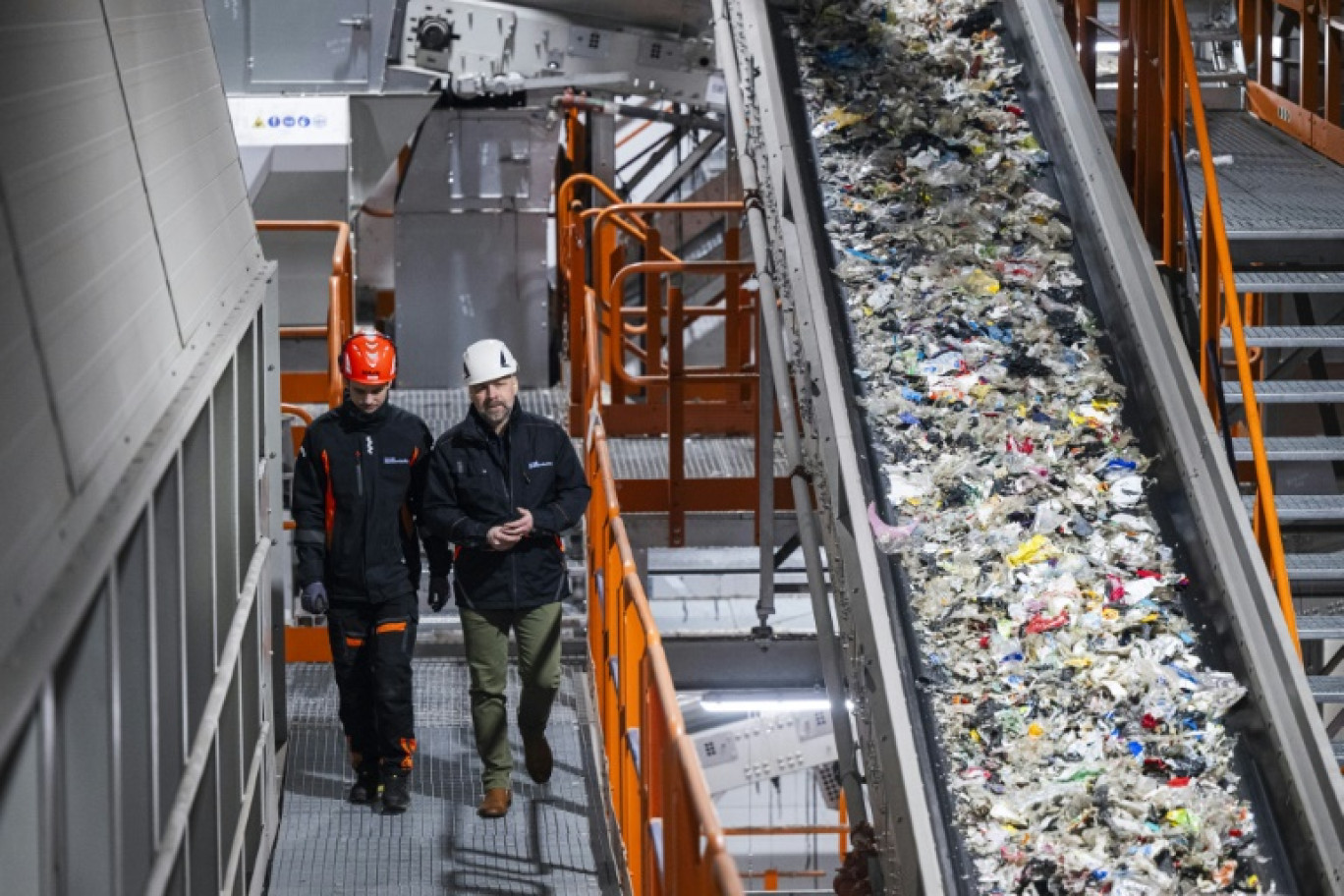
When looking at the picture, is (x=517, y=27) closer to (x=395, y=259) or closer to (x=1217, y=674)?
(x=395, y=259)

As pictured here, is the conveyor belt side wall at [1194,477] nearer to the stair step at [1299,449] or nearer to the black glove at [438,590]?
the stair step at [1299,449]

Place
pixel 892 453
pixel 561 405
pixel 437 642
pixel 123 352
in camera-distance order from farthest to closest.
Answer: pixel 561 405
pixel 437 642
pixel 892 453
pixel 123 352

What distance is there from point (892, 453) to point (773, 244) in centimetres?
104

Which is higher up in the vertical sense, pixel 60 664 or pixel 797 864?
pixel 60 664

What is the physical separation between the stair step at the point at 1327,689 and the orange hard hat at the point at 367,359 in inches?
130

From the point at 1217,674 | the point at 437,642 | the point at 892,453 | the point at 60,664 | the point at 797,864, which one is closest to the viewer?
the point at 60,664

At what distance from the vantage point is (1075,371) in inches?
257

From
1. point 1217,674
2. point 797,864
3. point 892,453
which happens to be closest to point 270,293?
point 892,453

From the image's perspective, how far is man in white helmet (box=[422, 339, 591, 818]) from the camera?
653 centimetres

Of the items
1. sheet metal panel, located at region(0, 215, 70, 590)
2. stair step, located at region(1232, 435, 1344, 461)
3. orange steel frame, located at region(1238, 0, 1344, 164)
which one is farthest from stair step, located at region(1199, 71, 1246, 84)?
sheet metal panel, located at region(0, 215, 70, 590)

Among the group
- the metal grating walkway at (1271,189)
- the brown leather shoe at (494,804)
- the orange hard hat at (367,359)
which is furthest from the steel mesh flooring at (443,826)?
the metal grating walkway at (1271,189)

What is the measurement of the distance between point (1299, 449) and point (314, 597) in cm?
352

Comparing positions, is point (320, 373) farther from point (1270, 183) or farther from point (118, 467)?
point (118, 467)

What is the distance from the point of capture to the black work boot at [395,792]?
262 inches
